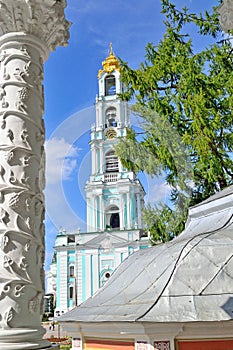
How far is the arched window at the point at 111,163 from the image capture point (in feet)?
97.8

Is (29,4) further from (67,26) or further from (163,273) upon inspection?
(163,273)

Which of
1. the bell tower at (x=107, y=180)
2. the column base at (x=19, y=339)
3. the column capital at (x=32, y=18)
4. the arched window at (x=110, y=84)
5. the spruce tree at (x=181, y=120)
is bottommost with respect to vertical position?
the column base at (x=19, y=339)

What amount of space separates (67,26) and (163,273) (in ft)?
9.93

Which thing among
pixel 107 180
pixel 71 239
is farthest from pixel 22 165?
pixel 71 239

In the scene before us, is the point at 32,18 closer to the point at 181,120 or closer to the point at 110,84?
the point at 181,120

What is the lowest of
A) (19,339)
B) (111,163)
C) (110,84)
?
(19,339)

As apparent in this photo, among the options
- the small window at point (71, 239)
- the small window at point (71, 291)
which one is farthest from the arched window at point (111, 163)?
the small window at point (71, 291)

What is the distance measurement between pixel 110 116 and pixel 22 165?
980 inches

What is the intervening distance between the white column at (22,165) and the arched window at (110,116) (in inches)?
903

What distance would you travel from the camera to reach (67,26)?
12.2 feet

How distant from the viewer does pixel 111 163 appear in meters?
32.2

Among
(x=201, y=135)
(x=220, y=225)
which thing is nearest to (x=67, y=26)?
(x=220, y=225)

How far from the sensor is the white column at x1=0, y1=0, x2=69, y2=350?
8.56ft

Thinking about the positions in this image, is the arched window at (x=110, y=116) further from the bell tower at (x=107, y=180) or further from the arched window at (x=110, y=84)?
the arched window at (x=110, y=84)
